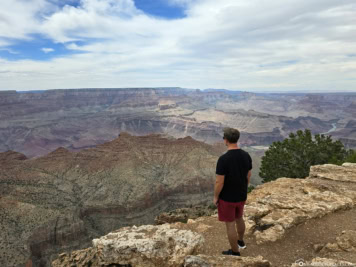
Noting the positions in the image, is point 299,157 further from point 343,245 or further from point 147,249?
point 147,249

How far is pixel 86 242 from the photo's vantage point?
1570 inches

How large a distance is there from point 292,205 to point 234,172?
5.09 metres

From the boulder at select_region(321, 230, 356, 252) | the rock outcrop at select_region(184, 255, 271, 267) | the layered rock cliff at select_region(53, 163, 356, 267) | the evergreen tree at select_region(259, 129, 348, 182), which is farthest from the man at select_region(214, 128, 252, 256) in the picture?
Result: the evergreen tree at select_region(259, 129, 348, 182)

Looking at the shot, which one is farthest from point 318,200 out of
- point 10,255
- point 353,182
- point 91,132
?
point 91,132

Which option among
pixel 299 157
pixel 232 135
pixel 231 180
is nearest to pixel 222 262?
pixel 231 180

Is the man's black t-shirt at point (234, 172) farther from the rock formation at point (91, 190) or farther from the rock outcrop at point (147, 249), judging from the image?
the rock formation at point (91, 190)

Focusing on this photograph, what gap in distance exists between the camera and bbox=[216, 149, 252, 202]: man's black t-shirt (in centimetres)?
512

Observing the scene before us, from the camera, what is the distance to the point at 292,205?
28.9 ft

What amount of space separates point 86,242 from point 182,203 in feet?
79.3

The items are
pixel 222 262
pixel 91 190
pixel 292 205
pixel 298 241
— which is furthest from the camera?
pixel 91 190

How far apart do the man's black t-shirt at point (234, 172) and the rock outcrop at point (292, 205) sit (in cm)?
250

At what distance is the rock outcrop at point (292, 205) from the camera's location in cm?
741

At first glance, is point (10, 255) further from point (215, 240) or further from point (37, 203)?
point (215, 240)

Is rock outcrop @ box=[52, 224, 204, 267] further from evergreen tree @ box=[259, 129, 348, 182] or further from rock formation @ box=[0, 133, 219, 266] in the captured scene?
rock formation @ box=[0, 133, 219, 266]
